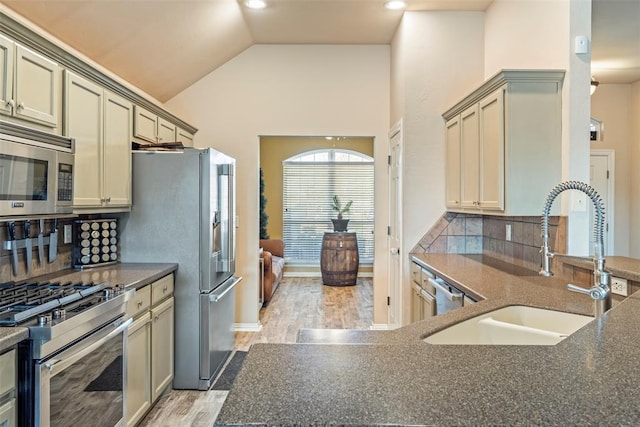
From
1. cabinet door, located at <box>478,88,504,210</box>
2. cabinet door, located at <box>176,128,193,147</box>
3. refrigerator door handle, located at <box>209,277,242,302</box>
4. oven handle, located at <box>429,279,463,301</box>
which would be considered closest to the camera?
oven handle, located at <box>429,279,463,301</box>

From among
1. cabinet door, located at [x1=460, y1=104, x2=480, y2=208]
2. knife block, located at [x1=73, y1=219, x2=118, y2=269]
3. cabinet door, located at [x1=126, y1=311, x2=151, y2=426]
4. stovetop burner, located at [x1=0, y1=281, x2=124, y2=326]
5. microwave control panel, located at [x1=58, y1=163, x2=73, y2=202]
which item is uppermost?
cabinet door, located at [x1=460, y1=104, x2=480, y2=208]

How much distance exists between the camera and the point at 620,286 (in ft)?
6.19

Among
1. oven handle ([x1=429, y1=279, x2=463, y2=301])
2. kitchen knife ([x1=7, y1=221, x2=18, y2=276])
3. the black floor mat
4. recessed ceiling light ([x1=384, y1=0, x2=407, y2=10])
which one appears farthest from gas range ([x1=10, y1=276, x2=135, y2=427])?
recessed ceiling light ([x1=384, y1=0, x2=407, y2=10])

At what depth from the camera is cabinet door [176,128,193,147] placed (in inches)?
153

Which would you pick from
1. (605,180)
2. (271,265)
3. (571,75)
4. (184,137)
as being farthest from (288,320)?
(605,180)

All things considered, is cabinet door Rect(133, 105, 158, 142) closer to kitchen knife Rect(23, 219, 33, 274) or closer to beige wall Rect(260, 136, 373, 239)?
kitchen knife Rect(23, 219, 33, 274)

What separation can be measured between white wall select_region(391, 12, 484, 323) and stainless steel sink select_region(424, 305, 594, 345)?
68.0 inches

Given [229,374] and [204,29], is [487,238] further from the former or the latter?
[204,29]

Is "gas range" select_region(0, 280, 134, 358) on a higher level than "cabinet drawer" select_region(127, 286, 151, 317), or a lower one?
higher

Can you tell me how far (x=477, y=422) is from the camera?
64 cm

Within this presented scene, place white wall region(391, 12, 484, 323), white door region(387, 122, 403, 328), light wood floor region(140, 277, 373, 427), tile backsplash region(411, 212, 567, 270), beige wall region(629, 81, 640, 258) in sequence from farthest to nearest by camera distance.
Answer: beige wall region(629, 81, 640, 258) → white door region(387, 122, 403, 328) → white wall region(391, 12, 484, 323) → tile backsplash region(411, 212, 567, 270) → light wood floor region(140, 277, 373, 427)

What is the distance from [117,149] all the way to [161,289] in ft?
3.11

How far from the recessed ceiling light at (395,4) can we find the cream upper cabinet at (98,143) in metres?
2.14

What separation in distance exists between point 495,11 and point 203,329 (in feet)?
10.8
